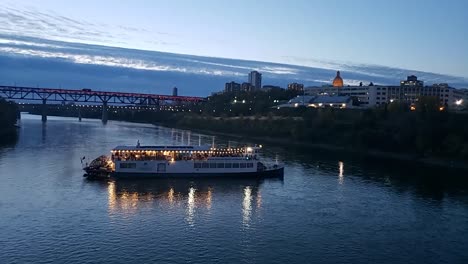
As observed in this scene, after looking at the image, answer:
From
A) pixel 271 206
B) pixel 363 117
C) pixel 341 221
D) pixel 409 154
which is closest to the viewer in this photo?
pixel 341 221

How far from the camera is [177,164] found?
2739 cm

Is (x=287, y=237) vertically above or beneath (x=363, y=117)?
beneath

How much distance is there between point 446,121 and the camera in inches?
1614

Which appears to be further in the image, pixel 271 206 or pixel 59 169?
pixel 59 169

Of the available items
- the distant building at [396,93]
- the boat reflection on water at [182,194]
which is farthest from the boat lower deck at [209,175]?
the distant building at [396,93]

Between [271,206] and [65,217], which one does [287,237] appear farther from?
[65,217]

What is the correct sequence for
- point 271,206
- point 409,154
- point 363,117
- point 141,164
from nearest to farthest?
point 271,206 → point 141,164 → point 409,154 → point 363,117

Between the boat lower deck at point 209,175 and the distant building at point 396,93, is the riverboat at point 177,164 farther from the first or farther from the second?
the distant building at point 396,93

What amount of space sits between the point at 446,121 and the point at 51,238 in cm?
3557

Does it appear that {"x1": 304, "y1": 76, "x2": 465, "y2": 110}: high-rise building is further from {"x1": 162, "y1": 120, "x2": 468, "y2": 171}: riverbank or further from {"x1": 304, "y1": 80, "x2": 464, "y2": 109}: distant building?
{"x1": 162, "y1": 120, "x2": 468, "y2": 171}: riverbank

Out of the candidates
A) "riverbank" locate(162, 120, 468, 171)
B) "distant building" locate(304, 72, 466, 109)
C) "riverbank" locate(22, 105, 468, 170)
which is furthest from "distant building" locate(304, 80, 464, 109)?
"riverbank" locate(162, 120, 468, 171)

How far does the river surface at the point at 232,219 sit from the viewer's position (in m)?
14.7

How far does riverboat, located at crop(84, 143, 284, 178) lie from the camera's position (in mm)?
26938

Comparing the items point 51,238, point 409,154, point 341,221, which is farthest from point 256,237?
point 409,154
